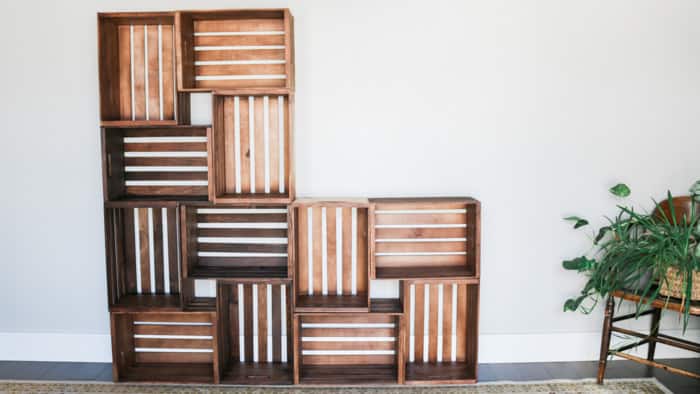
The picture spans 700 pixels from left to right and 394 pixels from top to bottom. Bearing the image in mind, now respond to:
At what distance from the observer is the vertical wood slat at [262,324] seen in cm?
280

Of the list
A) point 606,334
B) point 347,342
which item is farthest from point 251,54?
point 606,334

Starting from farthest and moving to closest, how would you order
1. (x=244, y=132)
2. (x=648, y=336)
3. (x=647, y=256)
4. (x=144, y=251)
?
(x=144, y=251) → (x=244, y=132) → (x=648, y=336) → (x=647, y=256)

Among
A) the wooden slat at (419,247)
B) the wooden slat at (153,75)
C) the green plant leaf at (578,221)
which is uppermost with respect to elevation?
the wooden slat at (153,75)

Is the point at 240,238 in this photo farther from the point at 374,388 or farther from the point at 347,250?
the point at 374,388

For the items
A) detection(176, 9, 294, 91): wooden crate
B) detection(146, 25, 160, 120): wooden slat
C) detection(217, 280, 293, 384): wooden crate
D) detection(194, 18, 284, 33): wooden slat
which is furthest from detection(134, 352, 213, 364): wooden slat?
detection(194, 18, 284, 33): wooden slat

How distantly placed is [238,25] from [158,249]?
1.25 meters

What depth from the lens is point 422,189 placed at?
275 centimetres

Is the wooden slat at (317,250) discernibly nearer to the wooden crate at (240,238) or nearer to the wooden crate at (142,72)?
the wooden crate at (240,238)

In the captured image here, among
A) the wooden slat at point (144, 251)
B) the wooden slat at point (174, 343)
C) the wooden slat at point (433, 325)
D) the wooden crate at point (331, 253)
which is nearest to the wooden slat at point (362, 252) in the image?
the wooden crate at point (331, 253)

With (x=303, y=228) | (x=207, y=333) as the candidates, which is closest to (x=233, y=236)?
(x=303, y=228)

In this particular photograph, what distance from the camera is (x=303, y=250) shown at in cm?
271

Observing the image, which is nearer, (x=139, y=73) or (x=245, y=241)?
(x=139, y=73)

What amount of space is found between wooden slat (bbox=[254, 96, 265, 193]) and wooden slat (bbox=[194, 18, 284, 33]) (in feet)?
1.16

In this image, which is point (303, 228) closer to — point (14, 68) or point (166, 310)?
point (166, 310)
